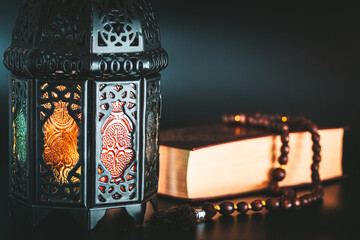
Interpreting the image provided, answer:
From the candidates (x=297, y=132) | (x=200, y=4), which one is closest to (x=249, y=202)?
(x=297, y=132)

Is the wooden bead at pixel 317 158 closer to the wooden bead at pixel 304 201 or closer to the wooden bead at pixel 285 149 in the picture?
the wooden bead at pixel 285 149

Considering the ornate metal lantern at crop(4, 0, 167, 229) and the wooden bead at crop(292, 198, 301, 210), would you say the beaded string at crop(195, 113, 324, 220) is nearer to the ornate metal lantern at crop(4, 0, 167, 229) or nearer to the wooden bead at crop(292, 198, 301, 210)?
the wooden bead at crop(292, 198, 301, 210)

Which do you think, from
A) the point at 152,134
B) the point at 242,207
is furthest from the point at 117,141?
the point at 242,207

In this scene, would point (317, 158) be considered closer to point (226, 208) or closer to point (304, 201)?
point (304, 201)

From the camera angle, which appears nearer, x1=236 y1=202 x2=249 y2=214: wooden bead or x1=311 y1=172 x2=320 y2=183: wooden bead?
x1=236 y1=202 x2=249 y2=214: wooden bead

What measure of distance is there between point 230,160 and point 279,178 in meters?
0.17

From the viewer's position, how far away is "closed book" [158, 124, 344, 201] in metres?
2.26

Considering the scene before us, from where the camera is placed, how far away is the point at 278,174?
2.39 m

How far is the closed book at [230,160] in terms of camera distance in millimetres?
2264

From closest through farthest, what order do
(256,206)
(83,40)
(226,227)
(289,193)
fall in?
(83,40) → (226,227) → (256,206) → (289,193)

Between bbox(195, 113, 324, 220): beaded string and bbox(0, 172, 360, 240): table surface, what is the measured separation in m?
0.02

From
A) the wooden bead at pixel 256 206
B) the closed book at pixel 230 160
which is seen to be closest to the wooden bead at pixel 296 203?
the wooden bead at pixel 256 206

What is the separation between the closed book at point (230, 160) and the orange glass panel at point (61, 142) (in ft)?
1.25

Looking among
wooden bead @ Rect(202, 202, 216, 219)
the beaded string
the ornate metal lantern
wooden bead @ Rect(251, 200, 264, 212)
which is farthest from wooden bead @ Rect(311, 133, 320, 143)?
the ornate metal lantern
